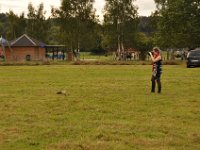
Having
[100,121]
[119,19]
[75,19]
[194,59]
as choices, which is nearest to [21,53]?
[75,19]

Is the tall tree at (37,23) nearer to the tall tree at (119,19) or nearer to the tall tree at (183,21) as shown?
the tall tree at (119,19)

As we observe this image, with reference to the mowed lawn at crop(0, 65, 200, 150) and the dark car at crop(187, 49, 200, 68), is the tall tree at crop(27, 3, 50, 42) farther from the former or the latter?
the mowed lawn at crop(0, 65, 200, 150)

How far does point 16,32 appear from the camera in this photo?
107562 millimetres

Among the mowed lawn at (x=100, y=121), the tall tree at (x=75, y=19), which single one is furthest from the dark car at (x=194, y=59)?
the tall tree at (x=75, y=19)

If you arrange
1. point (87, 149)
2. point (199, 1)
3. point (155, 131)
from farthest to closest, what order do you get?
point (199, 1) → point (155, 131) → point (87, 149)

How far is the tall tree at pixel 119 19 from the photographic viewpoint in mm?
77500

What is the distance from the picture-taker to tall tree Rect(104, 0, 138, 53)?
254 feet

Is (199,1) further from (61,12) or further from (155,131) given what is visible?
(155,131)

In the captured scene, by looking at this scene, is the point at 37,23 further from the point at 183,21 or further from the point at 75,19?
the point at 183,21

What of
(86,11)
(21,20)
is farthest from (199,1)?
(21,20)

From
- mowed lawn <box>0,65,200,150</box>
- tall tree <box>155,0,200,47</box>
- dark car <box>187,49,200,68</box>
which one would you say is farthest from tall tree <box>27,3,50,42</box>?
mowed lawn <box>0,65,200,150</box>

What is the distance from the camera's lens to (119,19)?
254 ft

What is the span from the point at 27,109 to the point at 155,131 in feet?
15.8

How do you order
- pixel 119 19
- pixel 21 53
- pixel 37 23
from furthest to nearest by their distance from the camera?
1. pixel 37 23
2. pixel 21 53
3. pixel 119 19
